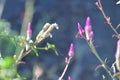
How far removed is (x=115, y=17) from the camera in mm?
5125

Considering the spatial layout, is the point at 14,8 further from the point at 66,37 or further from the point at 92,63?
the point at 92,63

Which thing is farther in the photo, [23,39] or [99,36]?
[99,36]

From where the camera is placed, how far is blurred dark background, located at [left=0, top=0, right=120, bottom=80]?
199 inches

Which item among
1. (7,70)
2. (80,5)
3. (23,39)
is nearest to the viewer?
(7,70)

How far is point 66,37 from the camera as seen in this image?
5441mm

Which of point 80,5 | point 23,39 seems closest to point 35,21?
point 80,5

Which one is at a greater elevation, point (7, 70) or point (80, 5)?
point (7, 70)

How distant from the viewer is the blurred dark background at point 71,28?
5062 millimetres

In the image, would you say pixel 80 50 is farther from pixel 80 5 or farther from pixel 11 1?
pixel 11 1

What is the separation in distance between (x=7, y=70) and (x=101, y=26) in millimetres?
4113

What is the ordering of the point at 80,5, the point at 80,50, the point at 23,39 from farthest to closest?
the point at 80,5
the point at 80,50
the point at 23,39

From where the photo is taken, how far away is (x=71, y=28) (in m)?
5.34

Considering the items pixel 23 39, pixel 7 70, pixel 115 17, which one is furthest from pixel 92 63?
pixel 7 70

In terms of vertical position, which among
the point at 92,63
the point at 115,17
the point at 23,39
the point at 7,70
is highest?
the point at 7,70
